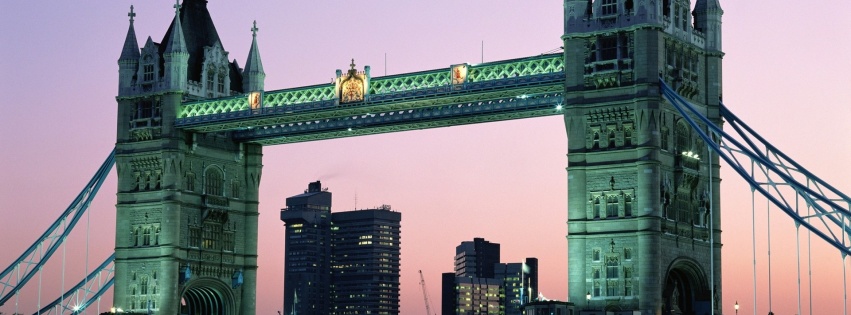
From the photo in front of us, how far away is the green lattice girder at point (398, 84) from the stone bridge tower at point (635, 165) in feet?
9.16

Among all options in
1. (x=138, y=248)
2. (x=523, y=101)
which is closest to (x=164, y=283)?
(x=138, y=248)

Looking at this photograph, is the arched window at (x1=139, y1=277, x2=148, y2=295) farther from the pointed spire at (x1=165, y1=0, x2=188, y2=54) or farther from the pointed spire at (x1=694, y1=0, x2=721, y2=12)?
the pointed spire at (x1=694, y1=0, x2=721, y2=12)

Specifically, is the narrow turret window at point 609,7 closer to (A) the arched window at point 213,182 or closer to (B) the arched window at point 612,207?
(B) the arched window at point 612,207

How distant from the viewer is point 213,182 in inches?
4476

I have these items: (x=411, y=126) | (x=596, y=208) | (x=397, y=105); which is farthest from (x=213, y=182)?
(x=596, y=208)

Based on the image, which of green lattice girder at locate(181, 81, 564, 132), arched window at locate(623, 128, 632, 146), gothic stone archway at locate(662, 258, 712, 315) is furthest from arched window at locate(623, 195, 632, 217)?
green lattice girder at locate(181, 81, 564, 132)

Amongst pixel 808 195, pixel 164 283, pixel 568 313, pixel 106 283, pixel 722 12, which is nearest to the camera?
pixel 808 195

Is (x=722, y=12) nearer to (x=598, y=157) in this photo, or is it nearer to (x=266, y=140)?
(x=598, y=157)

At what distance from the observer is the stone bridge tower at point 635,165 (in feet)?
295

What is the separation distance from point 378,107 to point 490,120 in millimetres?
6877

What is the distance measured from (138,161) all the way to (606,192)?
35900mm

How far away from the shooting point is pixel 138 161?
369ft

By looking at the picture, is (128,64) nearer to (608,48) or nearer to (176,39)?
(176,39)

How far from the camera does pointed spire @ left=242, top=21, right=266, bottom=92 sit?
117 meters
